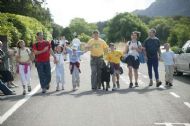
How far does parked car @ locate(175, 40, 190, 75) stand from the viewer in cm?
1991

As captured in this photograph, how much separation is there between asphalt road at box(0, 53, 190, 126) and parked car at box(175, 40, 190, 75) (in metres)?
3.87

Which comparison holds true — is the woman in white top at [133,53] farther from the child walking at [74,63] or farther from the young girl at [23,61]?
the young girl at [23,61]

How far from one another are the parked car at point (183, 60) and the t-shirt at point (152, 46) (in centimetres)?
314

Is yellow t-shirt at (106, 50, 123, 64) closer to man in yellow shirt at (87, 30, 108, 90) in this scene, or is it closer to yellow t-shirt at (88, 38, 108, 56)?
man in yellow shirt at (87, 30, 108, 90)

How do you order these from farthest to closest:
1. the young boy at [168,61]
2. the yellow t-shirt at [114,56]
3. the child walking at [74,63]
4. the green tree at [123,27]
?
the green tree at [123,27], the young boy at [168,61], the child walking at [74,63], the yellow t-shirt at [114,56]

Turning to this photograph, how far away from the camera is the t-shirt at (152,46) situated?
667 inches

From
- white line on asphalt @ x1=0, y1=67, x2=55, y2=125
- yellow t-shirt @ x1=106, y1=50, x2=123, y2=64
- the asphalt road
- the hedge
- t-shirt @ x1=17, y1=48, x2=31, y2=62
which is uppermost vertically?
the hedge

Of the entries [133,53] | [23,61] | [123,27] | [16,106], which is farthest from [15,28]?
[123,27]

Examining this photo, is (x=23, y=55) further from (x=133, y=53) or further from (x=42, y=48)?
(x=133, y=53)

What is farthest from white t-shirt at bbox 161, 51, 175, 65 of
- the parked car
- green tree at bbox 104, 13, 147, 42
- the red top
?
green tree at bbox 104, 13, 147, 42

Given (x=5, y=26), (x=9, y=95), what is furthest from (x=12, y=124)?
(x=5, y=26)

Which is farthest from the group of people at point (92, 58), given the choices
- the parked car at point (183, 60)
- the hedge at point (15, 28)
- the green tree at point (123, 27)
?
the green tree at point (123, 27)

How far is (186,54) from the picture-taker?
66.3 feet

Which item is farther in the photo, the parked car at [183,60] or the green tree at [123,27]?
the green tree at [123,27]
